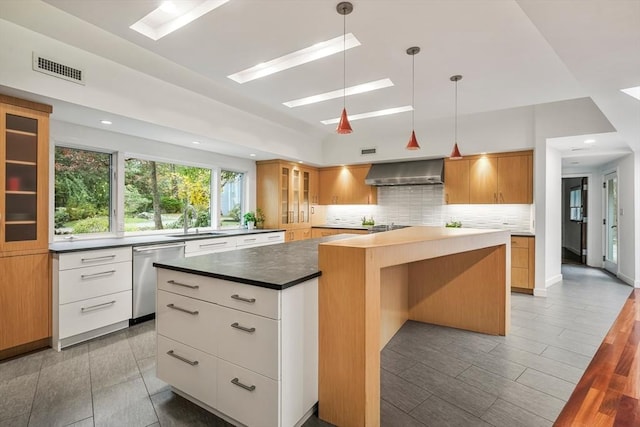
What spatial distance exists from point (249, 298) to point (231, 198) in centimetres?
457

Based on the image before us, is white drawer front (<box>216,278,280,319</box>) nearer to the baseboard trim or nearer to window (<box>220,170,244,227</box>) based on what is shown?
window (<box>220,170,244,227</box>)

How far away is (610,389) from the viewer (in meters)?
2.24

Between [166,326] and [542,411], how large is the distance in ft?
8.15

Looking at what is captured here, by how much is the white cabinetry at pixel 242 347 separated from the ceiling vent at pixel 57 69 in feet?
7.08

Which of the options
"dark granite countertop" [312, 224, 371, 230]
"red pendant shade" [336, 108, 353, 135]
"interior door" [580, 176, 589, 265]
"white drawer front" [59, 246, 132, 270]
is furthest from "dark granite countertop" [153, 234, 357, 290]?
"interior door" [580, 176, 589, 265]

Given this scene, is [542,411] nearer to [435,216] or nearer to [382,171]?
[435,216]

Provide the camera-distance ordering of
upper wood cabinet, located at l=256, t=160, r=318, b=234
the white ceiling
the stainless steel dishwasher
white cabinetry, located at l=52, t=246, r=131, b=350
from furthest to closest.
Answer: upper wood cabinet, located at l=256, t=160, r=318, b=234 < the stainless steel dishwasher < white cabinetry, located at l=52, t=246, r=131, b=350 < the white ceiling

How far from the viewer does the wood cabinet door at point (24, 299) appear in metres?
2.64

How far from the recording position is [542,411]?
197cm

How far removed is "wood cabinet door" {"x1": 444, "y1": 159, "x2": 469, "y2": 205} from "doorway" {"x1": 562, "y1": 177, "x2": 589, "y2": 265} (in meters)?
4.48

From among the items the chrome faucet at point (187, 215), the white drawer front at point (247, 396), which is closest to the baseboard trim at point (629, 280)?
the white drawer front at point (247, 396)

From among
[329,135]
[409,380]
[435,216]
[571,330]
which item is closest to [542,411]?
[409,380]

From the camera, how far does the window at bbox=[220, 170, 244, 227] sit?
19.0ft

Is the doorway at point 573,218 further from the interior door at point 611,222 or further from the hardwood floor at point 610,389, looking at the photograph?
the hardwood floor at point 610,389
